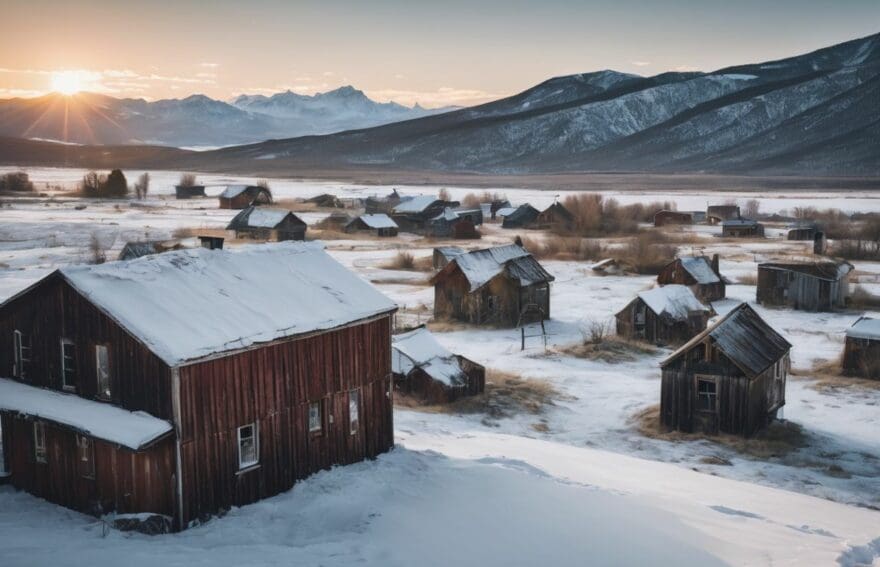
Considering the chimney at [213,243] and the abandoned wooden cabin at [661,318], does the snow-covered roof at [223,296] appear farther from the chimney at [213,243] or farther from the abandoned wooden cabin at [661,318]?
the abandoned wooden cabin at [661,318]

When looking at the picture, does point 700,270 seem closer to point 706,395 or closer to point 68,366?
point 706,395

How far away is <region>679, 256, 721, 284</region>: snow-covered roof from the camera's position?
49938 millimetres

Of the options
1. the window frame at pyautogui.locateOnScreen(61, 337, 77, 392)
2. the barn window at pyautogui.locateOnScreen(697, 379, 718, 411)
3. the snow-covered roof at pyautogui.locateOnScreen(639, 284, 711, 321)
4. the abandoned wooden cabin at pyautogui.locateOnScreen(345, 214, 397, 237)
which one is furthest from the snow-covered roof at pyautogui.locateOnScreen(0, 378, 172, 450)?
the abandoned wooden cabin at pyautogui.locateOnScreen(345, 214, 397, 237)

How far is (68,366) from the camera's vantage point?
17859 mm

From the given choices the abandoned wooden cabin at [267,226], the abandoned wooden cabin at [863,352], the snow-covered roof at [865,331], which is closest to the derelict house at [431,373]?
the abandoned wooden cabin at [863,352]

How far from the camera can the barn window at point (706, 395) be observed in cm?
2705

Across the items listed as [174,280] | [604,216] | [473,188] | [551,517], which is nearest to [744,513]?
[551,517]

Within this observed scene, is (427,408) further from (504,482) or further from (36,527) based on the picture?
(36,527)

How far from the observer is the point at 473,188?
194 m

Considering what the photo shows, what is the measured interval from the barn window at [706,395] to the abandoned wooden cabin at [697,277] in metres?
22.9

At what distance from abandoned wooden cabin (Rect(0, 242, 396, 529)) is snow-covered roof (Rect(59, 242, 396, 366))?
0.12 feet

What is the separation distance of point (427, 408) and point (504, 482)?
944 cm

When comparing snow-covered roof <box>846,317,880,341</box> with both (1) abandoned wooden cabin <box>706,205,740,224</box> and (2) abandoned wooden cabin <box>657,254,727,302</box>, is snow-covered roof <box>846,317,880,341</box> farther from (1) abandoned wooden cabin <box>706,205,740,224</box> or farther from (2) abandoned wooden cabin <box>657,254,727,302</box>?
(1) abandoned wooden cabin <box>706,205,740,224</box>

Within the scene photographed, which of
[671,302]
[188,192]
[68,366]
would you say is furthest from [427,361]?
[188,192]
